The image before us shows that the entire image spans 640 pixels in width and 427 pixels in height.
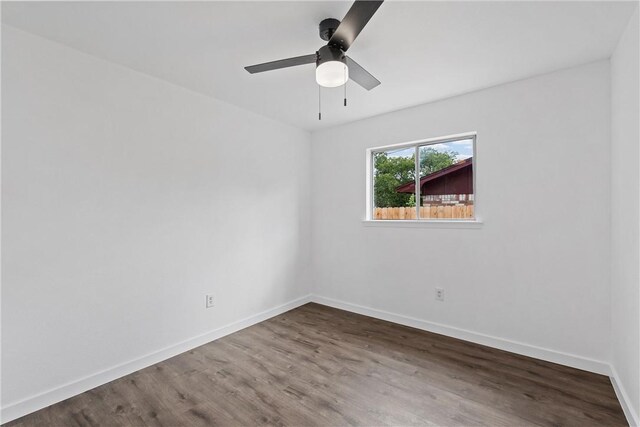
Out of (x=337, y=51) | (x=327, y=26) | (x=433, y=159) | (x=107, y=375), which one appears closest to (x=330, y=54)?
(x=337, y=51)

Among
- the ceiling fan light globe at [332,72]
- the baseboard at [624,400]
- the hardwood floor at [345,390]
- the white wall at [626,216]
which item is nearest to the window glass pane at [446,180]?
the white wall at [626,216]

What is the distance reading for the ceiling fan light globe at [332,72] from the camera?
64.2 inches

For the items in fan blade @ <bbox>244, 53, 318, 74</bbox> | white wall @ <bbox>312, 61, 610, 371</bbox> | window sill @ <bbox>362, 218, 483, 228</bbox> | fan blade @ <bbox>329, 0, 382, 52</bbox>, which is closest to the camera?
fan blade @ <bbox>329, 0, 382, 52</bbox>

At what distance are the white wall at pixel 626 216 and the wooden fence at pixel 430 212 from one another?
1055 mm

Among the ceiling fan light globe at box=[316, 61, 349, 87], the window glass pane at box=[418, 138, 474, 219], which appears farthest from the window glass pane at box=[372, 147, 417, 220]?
the ceiling fan light globe at box=[316, 61, 349, 87]

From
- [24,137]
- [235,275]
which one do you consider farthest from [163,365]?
[24,137]

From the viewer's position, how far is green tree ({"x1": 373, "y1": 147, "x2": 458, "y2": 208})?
3.09 m

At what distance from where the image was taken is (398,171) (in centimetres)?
339

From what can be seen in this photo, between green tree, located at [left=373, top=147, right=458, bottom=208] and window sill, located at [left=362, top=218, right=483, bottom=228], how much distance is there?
0.78ft

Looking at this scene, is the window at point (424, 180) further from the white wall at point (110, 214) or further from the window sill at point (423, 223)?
the white wall at point (110, 214)

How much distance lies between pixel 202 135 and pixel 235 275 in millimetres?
1451

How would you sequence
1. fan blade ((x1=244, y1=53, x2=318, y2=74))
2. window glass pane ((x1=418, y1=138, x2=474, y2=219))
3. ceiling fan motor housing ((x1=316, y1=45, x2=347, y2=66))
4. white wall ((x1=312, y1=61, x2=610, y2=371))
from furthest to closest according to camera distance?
window glass pane ((x1=418, y1=138, x2=474, y2=219)) → white wall ((x1=312, y1=61, x2=610, y2=371)) → fan blade ((x1=244, y1=53, x2=318, y2=74)) → ceiling fan motor housing ((x1=316, y1=45, x2=347, y2=66))

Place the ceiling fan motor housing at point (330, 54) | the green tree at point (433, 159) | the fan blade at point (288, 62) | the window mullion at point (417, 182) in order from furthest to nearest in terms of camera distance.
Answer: the window mullion at point (417, 182) → the green tree at point (433, 159) → the fan blade at point (288, 62) → the ceiling fan motor housing at point (330, 54)

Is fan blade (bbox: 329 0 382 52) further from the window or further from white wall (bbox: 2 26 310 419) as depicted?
the window
